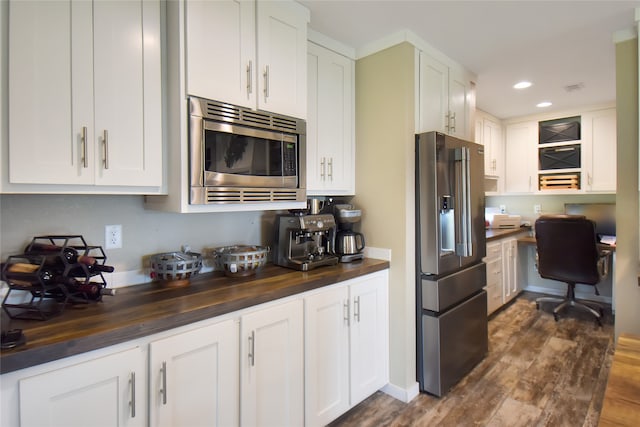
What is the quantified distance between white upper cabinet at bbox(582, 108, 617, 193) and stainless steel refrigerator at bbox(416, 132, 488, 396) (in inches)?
107

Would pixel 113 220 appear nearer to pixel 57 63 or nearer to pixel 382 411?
pixel 57 63

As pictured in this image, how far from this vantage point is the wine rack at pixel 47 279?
4.06 feet

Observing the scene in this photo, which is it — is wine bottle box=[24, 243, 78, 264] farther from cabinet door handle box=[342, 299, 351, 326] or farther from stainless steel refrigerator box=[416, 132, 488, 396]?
stainless steel refrigerator box=[416, 132, 488, 396]

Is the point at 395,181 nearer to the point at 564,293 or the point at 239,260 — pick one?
the point at 239,260

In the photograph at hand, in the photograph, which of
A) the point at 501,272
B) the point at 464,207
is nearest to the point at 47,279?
the point at 464,207

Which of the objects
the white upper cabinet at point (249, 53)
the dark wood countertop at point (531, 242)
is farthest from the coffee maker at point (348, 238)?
the dark wood countertop at point (531, 242)

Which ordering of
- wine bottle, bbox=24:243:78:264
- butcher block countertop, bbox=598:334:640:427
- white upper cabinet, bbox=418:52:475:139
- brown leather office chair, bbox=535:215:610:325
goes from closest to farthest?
1. butcher block countertop, bbox=598:334:640:427
2. wine bottle, bbox=24:243:78:264
3. white upper cabinet, bbox=418:52:475:139
4. brown leather office chair, bbox=535:215:610:325

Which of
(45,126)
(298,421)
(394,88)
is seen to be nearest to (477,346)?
(298,421)

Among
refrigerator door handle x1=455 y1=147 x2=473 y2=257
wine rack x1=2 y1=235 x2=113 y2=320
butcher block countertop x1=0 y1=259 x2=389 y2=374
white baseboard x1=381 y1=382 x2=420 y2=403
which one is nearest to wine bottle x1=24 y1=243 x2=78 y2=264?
wine rack x1=2 y1=235 x2=113 y2=320

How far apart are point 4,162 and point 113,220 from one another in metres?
0.54

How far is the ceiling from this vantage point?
196 centimetres

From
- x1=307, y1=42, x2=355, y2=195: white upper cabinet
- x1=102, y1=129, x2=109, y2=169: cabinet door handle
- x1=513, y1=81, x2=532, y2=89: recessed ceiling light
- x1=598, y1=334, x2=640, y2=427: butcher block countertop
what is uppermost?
x1=513, y1=81, x2=532, y2=89: recessed ceiling light

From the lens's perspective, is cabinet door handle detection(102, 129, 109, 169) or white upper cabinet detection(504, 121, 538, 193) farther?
white upper cabinet detection(504, 121, 538, 193)

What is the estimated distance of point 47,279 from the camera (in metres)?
1.27
